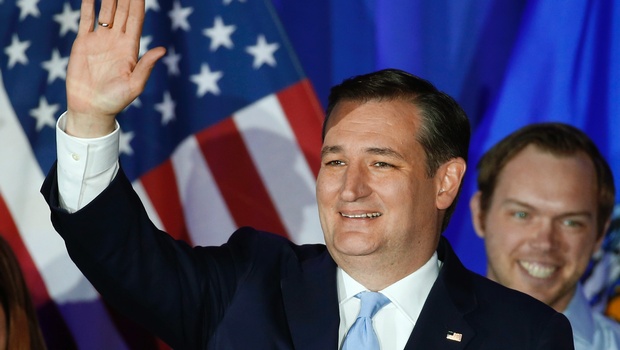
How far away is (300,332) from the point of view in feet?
7.73

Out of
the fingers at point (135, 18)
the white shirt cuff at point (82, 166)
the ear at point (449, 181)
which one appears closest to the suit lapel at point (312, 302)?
the ear at point (449, 181)

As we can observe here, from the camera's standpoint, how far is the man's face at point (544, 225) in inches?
145

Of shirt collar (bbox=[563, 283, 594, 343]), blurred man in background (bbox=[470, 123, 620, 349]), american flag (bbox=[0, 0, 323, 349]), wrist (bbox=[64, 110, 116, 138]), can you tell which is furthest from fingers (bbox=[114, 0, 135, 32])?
shirt collar (bbox=[563, 283, 594, 343])

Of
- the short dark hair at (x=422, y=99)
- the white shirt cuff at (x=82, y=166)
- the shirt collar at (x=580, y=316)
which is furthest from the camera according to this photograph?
the shirt collar at (x=580, y=316)

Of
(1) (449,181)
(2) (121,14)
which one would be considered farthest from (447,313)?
(2) (121,14)

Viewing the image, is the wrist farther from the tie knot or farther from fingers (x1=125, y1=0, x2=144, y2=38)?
the tie knot

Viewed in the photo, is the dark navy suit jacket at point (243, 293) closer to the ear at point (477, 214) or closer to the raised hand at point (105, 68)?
the raised hand at point (105, 68)

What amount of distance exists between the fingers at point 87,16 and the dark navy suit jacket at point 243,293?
314 mm

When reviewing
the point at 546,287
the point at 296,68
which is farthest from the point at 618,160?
the point at 296,68

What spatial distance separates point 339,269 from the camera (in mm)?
2531

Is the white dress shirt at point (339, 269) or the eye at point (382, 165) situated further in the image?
the eye at point (382, 165)

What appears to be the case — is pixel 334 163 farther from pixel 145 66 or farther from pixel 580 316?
pixel 580 316

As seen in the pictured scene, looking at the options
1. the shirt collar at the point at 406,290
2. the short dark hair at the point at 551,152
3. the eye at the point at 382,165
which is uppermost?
the short dark hair at the point at 551,152

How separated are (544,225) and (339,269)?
1389 millimetres
